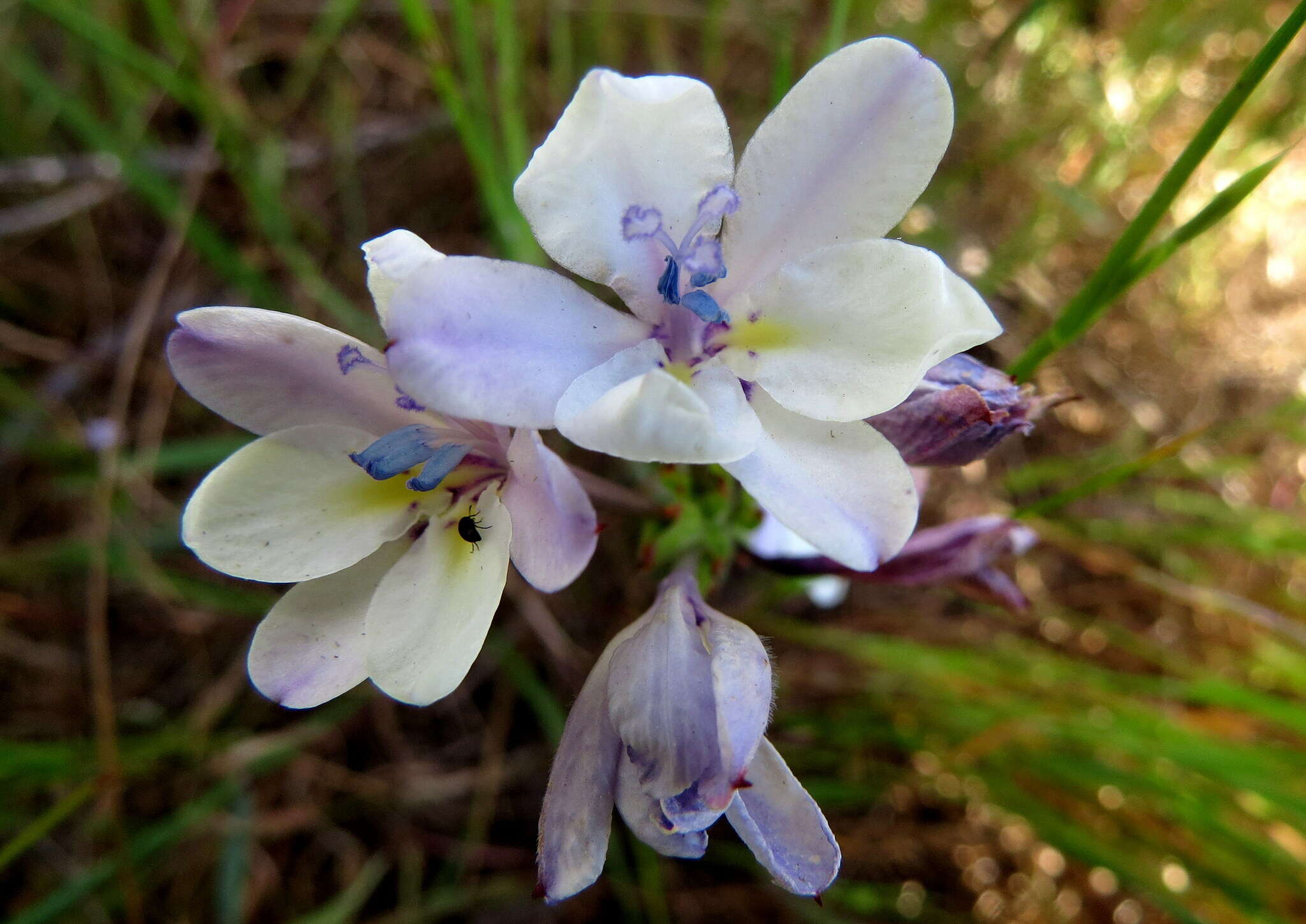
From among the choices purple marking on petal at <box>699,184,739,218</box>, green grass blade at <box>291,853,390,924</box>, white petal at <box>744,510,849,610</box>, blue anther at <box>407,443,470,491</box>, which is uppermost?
purple marking on petal at <box>699,184,739,218</box>

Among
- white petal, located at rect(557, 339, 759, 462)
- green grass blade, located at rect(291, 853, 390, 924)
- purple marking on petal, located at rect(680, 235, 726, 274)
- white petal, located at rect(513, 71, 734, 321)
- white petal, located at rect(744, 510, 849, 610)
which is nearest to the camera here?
white petal, located at rect(557, 339, 759, 462)

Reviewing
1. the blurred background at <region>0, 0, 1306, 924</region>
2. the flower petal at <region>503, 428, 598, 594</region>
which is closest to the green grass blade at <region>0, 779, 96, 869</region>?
the blurred background at <region>0, 0, 1306, 924</region>

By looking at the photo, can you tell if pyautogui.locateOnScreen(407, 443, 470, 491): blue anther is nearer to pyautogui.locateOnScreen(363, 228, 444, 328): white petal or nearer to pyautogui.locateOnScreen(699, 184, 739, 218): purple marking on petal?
pyautogui.locateOnScreen(363, 228, 444, 328): white petal

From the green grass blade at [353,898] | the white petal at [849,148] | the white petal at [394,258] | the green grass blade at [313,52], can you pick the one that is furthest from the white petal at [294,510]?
the green grass blade at [313,52]

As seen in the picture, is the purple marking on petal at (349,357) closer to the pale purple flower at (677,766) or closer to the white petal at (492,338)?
the white petal at (492,338)

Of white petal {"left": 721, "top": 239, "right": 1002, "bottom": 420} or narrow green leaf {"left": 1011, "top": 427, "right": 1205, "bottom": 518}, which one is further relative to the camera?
narrow green leaf {"left": 1011, "top": 427, "right": 1205, "bottom": 518}

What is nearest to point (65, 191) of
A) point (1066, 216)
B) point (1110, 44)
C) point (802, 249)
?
point (802, 249)

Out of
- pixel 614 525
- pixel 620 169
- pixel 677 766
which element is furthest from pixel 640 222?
pixel 614 525

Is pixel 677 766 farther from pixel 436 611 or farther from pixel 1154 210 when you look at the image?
pixel 1154 210
